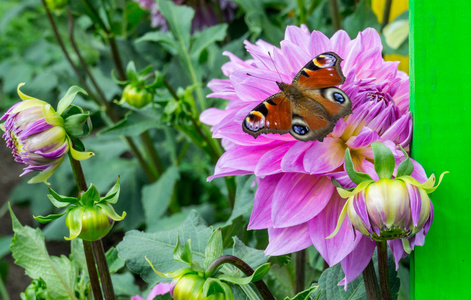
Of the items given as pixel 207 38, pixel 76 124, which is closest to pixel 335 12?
pixel 207 38

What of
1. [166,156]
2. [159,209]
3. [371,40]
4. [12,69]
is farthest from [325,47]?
[12,69]

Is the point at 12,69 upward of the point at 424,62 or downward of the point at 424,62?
downward

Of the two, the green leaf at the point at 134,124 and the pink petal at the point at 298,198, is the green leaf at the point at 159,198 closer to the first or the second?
the green leaf at the point at 134,124

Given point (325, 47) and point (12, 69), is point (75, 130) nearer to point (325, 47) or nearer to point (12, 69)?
point (325, 47)

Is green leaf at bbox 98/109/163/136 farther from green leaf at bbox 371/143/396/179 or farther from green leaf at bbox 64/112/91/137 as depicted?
green leaf at bbox 371/143/396/179

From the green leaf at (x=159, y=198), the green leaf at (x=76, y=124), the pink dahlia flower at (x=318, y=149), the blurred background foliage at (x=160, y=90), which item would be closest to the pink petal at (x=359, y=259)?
the pink dahlia flower at (x=318, y=149)

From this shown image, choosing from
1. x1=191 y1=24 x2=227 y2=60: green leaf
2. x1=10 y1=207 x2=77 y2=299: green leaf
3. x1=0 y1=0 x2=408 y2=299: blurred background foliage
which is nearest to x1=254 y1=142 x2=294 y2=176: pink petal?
x1=0 y1=0 x2=408 y2=299: blurred background foliage

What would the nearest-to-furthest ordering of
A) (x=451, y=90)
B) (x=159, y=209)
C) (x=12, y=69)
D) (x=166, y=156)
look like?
(x=451, y=90), (x=159, y=209), (x=166, y=156), (x=12, y=69)
